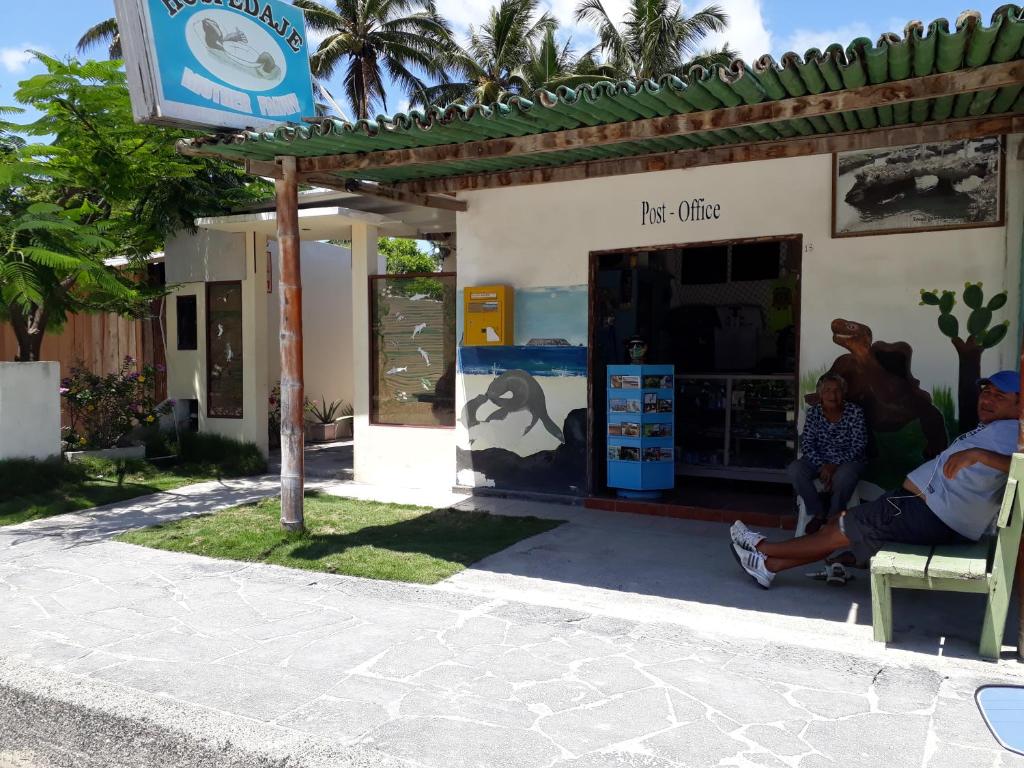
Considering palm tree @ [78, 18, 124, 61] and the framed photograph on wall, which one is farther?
palm tree @ [78, 18, 124, 61]

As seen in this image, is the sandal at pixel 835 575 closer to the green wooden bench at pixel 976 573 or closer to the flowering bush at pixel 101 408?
the green wooden bench at pixel 976 573

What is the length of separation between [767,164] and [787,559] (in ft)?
11.6

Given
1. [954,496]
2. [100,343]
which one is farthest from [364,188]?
[100,343]

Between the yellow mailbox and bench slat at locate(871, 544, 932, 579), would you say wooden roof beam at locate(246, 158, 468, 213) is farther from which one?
bench slat at locate(871, 544, 932, 579)

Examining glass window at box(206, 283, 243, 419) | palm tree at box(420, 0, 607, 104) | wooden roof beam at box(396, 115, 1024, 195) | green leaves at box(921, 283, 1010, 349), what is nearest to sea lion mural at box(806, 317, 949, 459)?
green leaves at box(921, 283, 1010, 349)

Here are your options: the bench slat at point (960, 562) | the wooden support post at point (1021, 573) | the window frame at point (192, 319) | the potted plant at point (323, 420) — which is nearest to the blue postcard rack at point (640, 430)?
the bench slat at point (960, 562)

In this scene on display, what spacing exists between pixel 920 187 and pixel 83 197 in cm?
941

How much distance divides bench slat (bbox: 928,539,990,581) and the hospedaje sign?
6.37 m

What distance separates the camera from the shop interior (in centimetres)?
864

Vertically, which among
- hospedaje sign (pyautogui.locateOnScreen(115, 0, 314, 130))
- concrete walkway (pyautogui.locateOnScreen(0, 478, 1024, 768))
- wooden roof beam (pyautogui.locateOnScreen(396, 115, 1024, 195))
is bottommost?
→ concrete walkway (pyautogui.locateOnScreen(0, 478, 1024, 768))

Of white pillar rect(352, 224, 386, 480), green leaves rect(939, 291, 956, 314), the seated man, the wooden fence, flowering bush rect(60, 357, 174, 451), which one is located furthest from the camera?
the wooden fence

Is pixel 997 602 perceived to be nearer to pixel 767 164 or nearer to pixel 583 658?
pixel 583 658

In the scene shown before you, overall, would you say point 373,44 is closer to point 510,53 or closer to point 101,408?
point 510,53

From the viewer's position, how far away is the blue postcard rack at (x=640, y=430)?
26.3 ft
